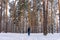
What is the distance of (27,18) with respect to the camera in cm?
2156

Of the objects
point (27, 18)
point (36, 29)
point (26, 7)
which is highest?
point (26, 7)

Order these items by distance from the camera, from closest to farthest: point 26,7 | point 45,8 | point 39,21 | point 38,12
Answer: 1. point 45,8
2. point 26,7
3. point 38,12
4. point 39,21

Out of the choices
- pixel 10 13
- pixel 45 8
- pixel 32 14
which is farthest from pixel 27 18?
pixel 45 8

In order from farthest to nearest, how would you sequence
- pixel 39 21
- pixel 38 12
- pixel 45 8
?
pixel 39 21
pixel 38 12
pixel 45 8

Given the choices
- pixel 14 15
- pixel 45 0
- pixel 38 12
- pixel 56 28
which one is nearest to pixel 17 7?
pixel 14 15

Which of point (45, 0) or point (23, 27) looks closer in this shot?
point (45, 0)

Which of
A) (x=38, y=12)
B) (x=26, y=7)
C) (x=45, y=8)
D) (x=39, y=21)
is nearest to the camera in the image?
(x=45, y=8)

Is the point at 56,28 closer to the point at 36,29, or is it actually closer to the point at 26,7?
the point at 36,29

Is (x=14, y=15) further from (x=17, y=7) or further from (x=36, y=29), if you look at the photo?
(x=36, y=29)

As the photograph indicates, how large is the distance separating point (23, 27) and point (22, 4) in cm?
386

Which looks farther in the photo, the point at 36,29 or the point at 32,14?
the point at 36,29

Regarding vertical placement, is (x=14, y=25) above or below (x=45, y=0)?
below

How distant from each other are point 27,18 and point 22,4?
2.29m

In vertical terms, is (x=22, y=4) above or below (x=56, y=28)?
above
